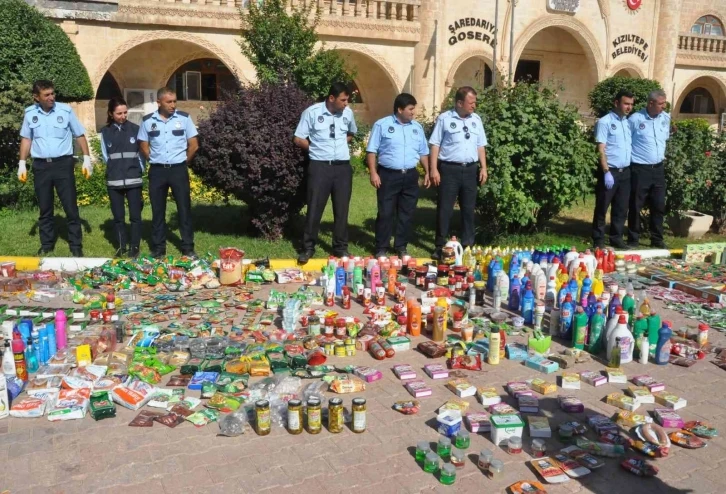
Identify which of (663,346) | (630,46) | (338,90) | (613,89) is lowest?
(663,346)

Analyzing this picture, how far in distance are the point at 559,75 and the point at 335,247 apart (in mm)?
19384

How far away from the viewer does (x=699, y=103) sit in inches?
1157

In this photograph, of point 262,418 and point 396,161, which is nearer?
point 262,418

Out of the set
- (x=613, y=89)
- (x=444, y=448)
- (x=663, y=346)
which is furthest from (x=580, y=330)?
(x=613, y=89)

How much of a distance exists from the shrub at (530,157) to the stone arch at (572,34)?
504 inches

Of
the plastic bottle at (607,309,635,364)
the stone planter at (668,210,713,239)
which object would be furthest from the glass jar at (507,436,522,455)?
the stone planter at (668,210,713,239)

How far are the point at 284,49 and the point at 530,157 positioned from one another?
7.67 meters

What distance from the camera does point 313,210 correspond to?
26.7ft

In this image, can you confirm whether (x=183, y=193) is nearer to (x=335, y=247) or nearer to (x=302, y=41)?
(x=335, y=247)

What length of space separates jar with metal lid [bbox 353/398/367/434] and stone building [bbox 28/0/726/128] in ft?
37.1

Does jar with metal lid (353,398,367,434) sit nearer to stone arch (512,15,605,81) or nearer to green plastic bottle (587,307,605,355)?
green plastic bottle (587,307,605,355)

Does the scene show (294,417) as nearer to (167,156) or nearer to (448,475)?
(448,475)

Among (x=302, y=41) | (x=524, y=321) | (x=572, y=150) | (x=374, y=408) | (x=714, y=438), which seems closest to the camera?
(x=714, y=438)

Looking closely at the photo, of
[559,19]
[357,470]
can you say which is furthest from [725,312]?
[559,19]
